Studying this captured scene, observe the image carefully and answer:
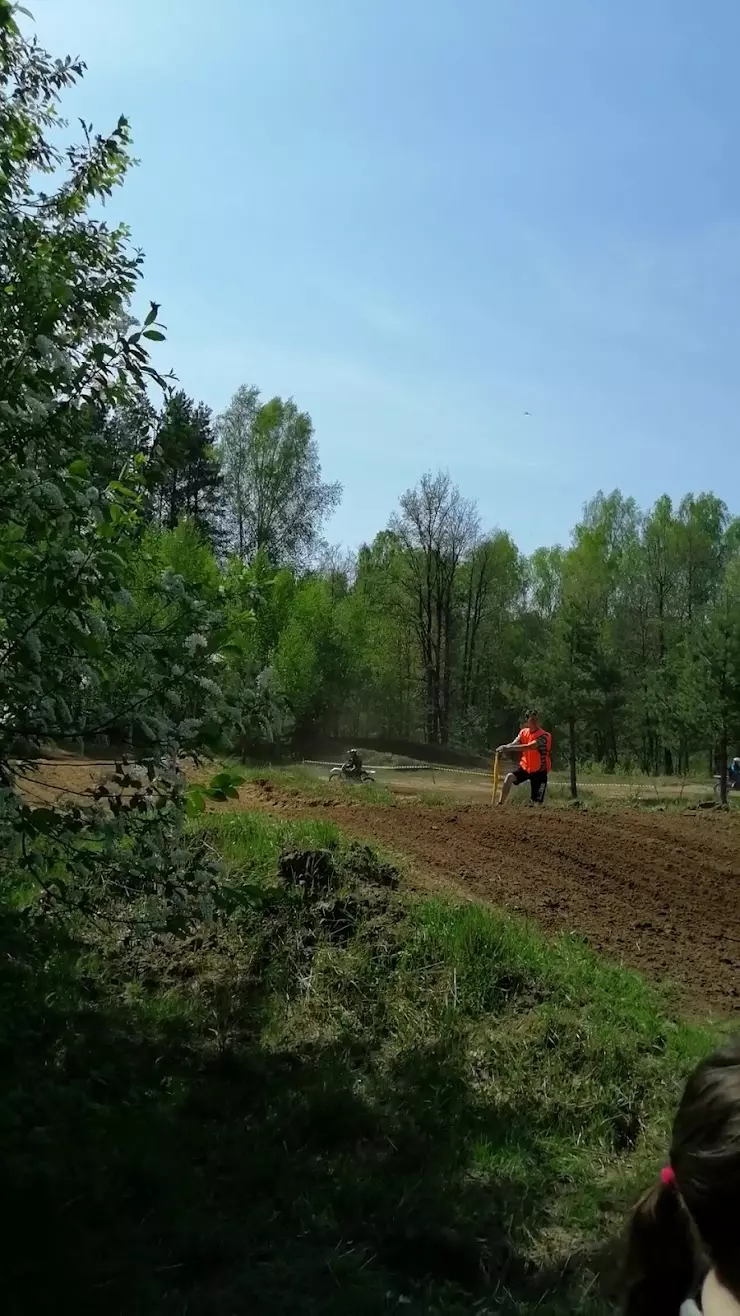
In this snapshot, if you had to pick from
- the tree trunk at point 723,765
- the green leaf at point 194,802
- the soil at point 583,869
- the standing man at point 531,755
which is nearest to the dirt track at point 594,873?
the soil at point 583,869

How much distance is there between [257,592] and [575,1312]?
345 cm

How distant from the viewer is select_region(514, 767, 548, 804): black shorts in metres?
17.0

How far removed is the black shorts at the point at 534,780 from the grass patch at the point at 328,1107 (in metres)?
9.28

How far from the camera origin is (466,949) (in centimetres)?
666

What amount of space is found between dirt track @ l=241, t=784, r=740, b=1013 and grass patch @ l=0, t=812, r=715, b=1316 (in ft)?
2.42

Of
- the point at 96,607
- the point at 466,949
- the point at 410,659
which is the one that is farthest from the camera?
the point at 410,659

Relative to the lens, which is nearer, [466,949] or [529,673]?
[466,949]

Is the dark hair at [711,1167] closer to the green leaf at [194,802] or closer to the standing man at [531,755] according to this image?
the green leaf at [194,802]

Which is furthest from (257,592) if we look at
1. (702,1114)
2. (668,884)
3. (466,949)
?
(668,884)

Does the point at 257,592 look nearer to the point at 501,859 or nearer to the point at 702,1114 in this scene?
the point at 702,1114

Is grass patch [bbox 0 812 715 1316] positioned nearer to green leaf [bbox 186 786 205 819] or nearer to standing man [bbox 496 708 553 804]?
green leaf [bbox 186 786 205 819]

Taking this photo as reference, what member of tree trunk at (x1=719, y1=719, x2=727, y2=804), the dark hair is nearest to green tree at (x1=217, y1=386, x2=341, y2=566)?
tree trunk at (x1=719, y1=719, x2=727, y2=804)

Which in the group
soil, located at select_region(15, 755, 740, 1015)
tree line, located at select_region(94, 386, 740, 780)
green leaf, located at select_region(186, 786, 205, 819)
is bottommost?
soil, located at select_region(15, 755, 740, 1015)

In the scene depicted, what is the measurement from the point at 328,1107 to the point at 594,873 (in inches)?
208
